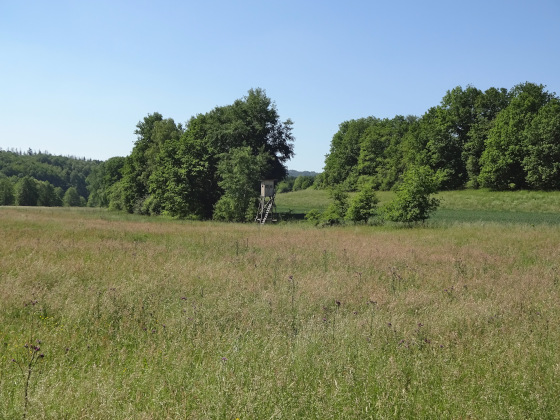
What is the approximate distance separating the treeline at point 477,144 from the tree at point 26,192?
3316 inches

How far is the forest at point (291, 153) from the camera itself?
39.4m

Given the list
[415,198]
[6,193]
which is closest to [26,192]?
[6,193]

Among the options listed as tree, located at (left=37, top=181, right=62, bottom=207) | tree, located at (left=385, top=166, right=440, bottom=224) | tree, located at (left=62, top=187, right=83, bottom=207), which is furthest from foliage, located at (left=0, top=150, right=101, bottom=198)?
tree, located at (left=385, top=166, right=440, bottom=224)

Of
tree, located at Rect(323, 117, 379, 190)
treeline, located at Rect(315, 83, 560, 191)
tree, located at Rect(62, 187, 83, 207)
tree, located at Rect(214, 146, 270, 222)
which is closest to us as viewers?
tree, located at Rect(214, 146, 270, 222)

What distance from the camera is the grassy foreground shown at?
141 inches

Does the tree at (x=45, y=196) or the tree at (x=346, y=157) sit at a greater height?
the tree at (x=346, y=157)

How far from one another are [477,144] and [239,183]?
3967 centimetres

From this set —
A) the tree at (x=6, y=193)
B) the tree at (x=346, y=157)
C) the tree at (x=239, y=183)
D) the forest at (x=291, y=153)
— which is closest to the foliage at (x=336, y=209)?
the forest at (x=291, y=153)

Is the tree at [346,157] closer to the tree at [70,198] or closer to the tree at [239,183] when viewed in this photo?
the tree at [239,183]

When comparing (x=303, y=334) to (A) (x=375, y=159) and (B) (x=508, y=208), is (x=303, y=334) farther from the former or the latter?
→ (A) (x=375, y=159)

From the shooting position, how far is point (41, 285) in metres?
7.33

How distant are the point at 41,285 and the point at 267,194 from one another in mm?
29473

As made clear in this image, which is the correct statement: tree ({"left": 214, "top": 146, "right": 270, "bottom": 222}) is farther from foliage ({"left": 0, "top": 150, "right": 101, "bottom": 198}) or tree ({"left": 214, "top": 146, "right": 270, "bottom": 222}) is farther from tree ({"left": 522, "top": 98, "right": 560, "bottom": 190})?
foliage ({"left": 0, "top": 150, "right": 101, "bottom": 198})

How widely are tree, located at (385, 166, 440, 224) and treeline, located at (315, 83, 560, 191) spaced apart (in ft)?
33.2
